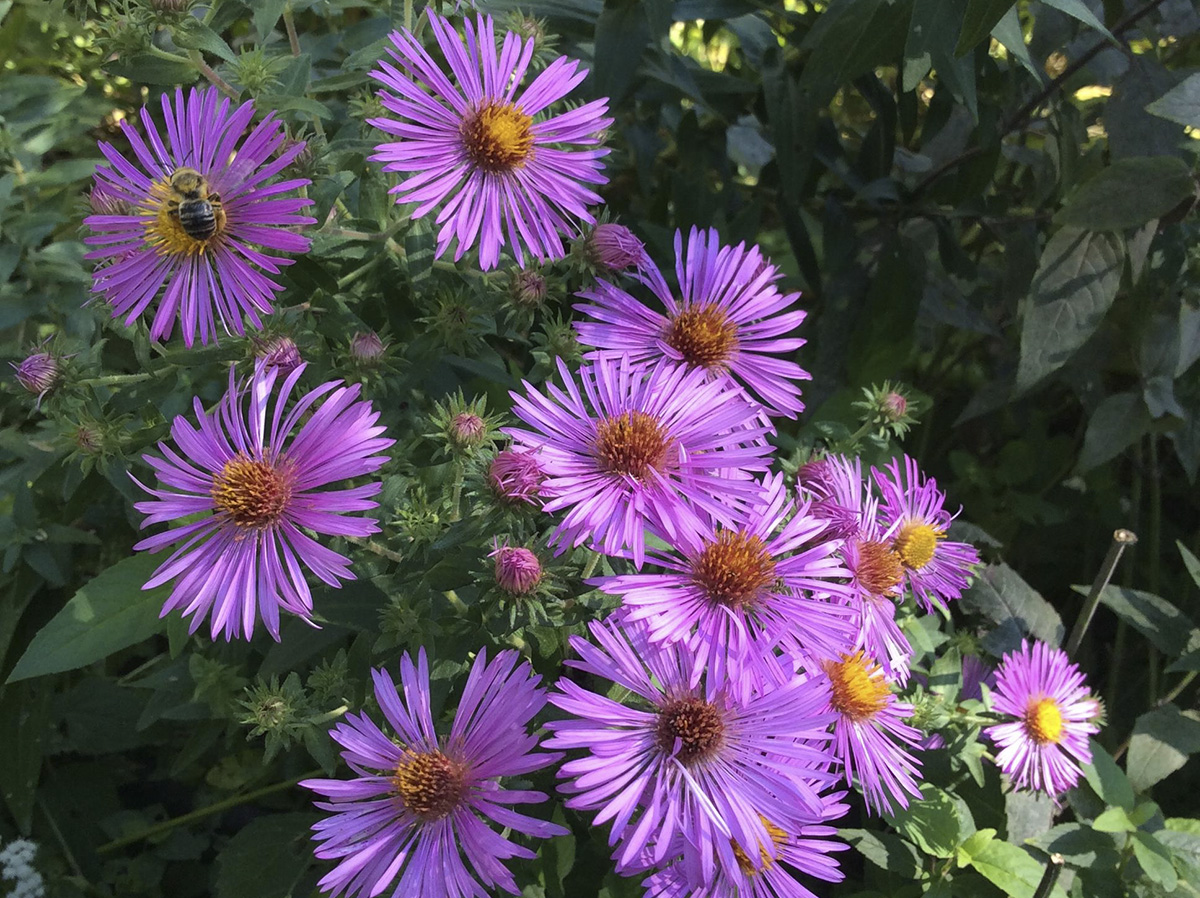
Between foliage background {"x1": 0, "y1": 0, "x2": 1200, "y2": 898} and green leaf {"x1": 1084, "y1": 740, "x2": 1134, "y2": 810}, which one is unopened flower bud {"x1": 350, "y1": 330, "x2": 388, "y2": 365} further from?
green leaf {"x1": 1084, "y1": 740, "x2": 1134, "y2": 810}

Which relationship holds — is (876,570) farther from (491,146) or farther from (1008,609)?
(491,146)

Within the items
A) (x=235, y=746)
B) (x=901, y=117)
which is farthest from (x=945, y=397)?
(x=235, y=746)

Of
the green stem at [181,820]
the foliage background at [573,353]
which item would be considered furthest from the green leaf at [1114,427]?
the green stem at [181,820]

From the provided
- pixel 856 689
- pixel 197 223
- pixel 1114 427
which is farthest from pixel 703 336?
pixel 1114 427

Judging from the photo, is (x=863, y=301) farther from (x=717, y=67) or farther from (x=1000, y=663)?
(x=717, y=67)

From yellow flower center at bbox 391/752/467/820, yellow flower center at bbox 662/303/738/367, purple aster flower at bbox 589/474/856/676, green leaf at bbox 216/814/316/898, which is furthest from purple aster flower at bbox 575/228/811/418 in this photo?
green leaf at bbox 216/814/316/898

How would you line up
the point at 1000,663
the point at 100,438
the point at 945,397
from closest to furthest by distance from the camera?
the point at 100,438 → the point at 1000,663 → the point at 945,397
